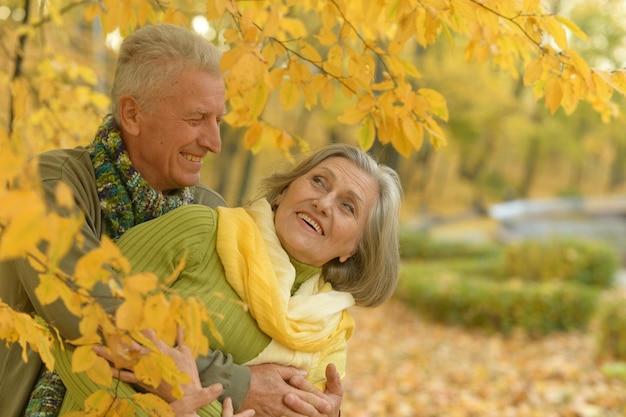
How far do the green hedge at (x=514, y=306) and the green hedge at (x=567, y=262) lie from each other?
1.30 metres

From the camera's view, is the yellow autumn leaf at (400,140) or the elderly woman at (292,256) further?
the yellow autumn leaf at (400,140)

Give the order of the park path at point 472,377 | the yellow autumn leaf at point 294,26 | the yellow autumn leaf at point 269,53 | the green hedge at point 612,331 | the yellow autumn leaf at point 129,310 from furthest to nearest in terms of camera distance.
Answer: the green hedge at point 612,331 → the park path at point 472,377 → the yellow autumn leaf at point 294,26 → the yellow autumn leaf at point 269,53 → the yellow autumn leaf at point 129,310

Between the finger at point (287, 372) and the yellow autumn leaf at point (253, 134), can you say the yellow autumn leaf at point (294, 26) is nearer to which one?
the yellow autumn leaf at point (253, 134)

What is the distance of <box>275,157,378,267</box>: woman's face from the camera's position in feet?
7.14

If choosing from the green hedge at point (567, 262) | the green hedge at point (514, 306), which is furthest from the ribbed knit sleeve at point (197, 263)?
the green hedge at point (567, 262)

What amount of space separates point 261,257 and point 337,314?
0.32 meters

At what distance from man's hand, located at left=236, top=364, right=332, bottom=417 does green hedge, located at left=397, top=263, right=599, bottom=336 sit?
23.2ft

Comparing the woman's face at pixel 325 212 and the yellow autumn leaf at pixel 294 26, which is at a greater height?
the yellow autumn leaf at pixel 294 26

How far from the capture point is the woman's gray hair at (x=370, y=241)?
90.8 inches

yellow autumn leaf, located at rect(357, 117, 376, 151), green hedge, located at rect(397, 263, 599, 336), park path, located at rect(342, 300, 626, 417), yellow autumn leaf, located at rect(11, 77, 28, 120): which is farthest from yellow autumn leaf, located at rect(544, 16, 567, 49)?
green hedge, located at rect(397, 263, 599, 336)

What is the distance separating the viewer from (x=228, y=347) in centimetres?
204

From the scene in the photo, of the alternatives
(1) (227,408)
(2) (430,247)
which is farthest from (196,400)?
(2) (430,247)

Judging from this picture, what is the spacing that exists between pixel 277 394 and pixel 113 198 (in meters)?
0.71

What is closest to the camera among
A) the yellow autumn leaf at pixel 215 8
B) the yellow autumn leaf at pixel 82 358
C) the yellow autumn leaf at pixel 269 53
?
the yellow autumn leaf at pixel 82 358
